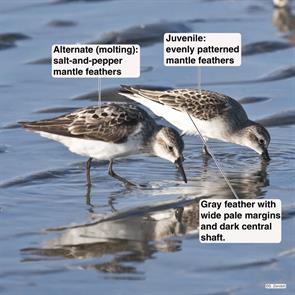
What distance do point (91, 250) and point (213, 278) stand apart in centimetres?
126

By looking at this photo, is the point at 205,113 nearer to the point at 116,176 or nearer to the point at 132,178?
the point at 132,178

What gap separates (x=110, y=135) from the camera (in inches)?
530

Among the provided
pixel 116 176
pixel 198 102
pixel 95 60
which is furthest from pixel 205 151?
pixel 95 60

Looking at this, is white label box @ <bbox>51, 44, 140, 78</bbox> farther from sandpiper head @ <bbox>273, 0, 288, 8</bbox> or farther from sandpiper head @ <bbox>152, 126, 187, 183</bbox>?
sandpiper head @ <bbox>273, 0, 288, 8</bbox>

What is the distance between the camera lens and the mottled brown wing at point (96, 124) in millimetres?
13398

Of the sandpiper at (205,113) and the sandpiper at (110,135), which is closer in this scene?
the sandpiper at (110,135)

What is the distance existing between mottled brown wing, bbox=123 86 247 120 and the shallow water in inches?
20.7

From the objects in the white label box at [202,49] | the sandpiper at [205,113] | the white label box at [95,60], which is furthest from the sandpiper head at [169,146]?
the sandpiper at [205,113]

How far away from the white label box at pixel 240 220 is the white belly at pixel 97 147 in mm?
2575

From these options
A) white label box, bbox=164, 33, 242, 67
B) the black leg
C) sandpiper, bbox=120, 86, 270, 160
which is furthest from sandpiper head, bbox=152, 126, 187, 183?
sandpiper, bbox=120, 86, 270, 160

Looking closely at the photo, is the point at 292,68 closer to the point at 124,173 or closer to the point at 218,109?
the point at 218,109

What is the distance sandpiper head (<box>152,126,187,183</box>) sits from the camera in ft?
44.4

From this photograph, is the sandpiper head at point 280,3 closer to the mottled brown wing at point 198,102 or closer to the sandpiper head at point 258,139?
the mottled brown wing at point 198,102

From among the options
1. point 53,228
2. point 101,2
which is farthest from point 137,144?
point 101,2
